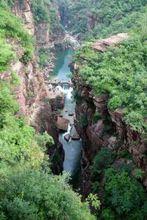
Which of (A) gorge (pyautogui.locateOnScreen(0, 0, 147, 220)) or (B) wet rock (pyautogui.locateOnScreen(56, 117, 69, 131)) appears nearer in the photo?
(A) gorge (pyautogui.locateOnScreen(0, 0, 147, 220))

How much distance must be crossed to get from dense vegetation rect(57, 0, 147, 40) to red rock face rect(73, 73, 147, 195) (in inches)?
787

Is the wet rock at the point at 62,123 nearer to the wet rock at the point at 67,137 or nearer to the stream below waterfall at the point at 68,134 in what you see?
the stream below waterfall at the point at 68,134

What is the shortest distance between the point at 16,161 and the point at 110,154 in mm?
9102

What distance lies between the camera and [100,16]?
76.5 metres

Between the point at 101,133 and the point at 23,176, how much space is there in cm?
1574

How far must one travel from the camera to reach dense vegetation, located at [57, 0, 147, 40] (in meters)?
64.6

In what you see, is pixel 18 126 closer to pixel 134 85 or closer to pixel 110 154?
pixel 110 154

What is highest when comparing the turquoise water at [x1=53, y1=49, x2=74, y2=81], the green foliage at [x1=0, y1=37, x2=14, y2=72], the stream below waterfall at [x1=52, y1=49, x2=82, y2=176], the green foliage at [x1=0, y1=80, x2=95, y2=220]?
the green foliage at [x1=0, y1=37, x2=14, y2=72]

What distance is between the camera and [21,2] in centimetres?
6888

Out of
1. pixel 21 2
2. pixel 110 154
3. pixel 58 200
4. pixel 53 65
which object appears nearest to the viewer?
pixel 58 200

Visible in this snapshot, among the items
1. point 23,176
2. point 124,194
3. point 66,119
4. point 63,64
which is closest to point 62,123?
point 66,119

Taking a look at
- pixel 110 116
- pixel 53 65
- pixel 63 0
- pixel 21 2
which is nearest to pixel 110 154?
pixel 110 116

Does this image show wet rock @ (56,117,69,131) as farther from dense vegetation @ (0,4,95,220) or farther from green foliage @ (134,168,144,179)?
green foliage @ (134,168,144,179)

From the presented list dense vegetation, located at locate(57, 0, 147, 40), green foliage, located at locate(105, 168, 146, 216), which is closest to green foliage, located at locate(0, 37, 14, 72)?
green foliage, located at locate(105, 168, 146, 216)
